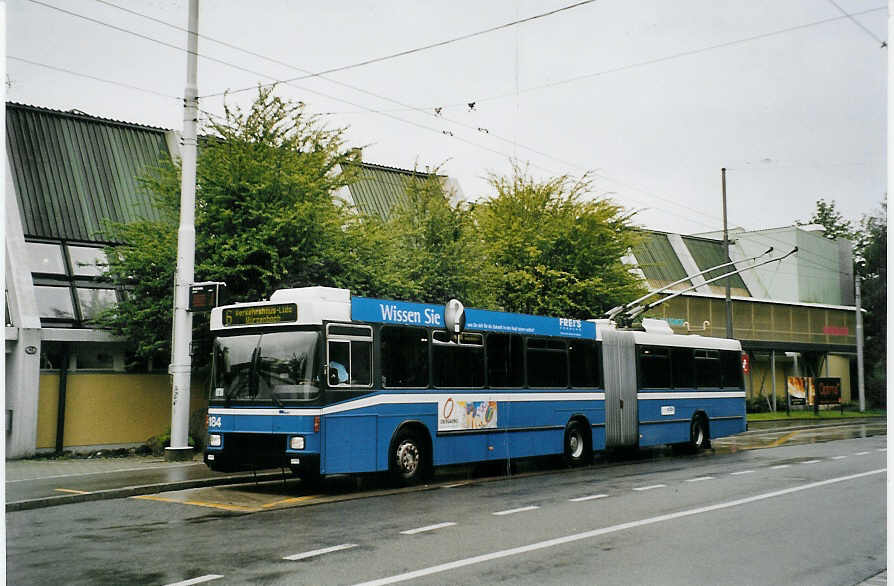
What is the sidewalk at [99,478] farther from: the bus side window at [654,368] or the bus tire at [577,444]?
the bus side window at [654,368]

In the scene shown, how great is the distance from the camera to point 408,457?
14.5 metres

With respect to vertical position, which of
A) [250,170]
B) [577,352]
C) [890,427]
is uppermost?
[250,170]

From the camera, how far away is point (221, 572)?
761cm

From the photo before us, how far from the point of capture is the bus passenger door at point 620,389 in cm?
1902

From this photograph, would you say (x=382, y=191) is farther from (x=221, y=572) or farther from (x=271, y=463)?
(x=221, y=572)

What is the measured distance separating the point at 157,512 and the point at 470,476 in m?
6.41

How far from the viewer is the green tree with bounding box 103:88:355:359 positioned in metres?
18.8

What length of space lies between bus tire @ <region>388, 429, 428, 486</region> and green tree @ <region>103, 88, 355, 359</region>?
5.68 metres

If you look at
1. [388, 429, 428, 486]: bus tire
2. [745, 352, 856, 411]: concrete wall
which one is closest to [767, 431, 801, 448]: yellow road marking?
[388, 429, 428, 486]: bus tire

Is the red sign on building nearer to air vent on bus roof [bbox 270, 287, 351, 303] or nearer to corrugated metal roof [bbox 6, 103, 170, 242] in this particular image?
corrugated metal roof [bbox 6, 103, 170, 242]

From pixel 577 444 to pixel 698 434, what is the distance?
4863 millimetres

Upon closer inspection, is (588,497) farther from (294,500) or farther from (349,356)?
(294,500)

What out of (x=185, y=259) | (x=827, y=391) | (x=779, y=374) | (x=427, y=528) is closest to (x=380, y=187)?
(x=185, y=259)

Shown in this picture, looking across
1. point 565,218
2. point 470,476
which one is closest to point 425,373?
point 470,476
